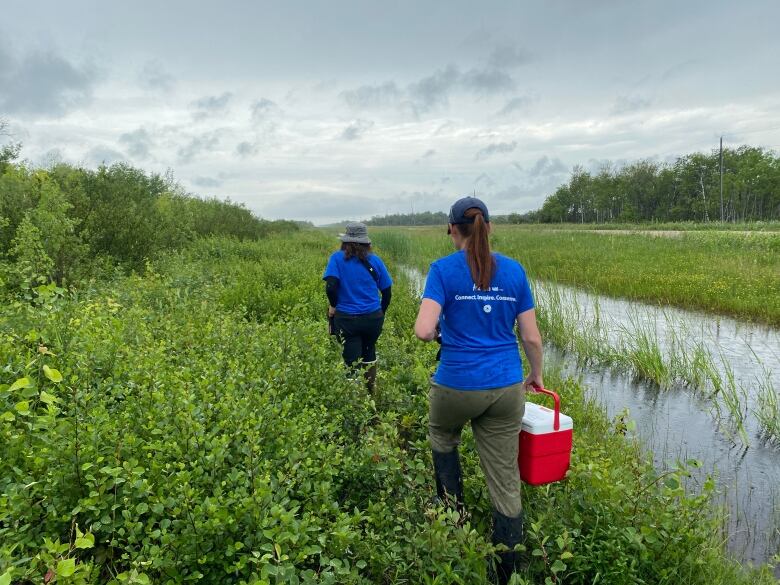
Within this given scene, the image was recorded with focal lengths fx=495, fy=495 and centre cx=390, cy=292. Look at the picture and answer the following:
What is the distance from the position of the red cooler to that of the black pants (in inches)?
109

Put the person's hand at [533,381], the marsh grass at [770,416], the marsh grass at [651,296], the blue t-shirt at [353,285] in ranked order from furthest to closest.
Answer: the marsh grass at [651,296], the marsh grass at [770,416], the blue t-shirt at [353,285], the person's hand at [533,381]

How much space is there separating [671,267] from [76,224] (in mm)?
19417

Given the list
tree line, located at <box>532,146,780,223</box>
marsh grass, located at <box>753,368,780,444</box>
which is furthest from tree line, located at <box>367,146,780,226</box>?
marsh grass, located at <box>753,368,780,444</box>

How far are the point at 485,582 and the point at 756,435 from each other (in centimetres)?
554

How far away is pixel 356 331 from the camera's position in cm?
587

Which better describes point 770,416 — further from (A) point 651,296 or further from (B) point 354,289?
(A) point 651,296

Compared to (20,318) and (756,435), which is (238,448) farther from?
(756,435)

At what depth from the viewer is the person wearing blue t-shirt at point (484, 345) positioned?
300cm

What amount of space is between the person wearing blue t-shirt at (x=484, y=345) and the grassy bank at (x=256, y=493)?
348 mm

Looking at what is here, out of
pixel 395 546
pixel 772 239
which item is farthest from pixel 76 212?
pixel 772 239

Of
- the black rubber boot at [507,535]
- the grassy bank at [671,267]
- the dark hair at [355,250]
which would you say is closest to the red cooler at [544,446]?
the black rubber boot at [507,535]

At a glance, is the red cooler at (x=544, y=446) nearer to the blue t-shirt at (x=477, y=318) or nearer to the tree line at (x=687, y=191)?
the blue t-shirt at (x=477, y=318)

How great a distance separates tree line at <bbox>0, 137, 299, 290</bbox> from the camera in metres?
9.16

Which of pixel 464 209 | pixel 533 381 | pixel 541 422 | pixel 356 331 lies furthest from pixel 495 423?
pixel 356 331
